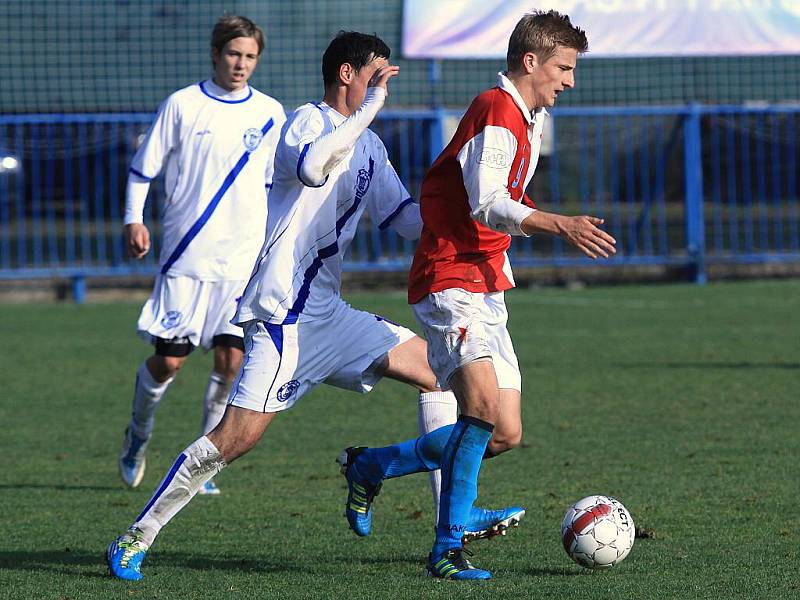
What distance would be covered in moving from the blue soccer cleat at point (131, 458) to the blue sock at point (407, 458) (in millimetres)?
1845

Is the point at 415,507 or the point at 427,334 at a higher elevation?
the point at 427,334

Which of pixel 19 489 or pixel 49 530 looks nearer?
pixel 49 530

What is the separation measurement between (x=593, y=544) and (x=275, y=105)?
293cm

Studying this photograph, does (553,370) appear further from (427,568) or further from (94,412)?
(427,568)

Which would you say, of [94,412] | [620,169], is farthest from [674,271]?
[94,412]

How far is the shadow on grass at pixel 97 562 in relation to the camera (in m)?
4.71

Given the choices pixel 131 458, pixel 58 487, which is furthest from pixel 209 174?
pixel 58 487

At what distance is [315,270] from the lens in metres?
4.73

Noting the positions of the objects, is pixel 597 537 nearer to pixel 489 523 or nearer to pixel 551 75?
pixel 489 523

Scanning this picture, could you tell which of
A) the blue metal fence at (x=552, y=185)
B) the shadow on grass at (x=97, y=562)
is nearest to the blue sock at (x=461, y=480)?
the shadow on grass at (x=97, y=562)

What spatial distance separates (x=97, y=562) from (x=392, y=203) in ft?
5.32

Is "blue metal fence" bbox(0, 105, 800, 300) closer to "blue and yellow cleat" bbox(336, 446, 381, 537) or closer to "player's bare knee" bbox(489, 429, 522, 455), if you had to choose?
"blue and yellow cleat" bbox(336, 446, 381, 537)

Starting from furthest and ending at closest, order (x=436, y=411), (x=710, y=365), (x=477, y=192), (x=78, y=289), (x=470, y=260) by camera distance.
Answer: (x=78, y=289)
(x=710, y=365)
(x=436, y=411)
(x=470, y=260)
(x=477, y=192)

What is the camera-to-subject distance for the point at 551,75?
4.47 meters
